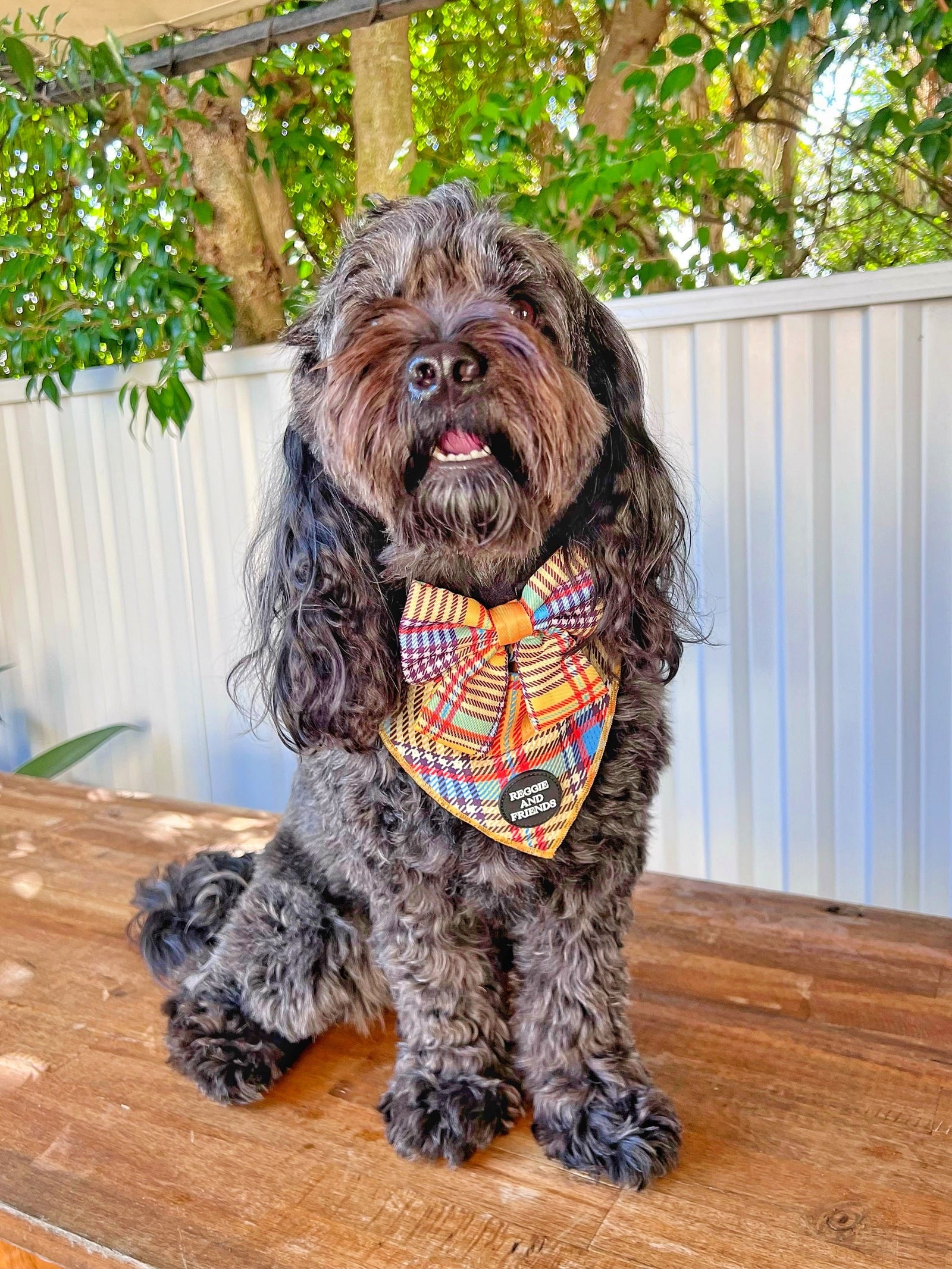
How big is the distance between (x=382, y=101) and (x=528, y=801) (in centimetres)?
204

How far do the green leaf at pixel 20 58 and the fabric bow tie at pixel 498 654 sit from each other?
1427 millimetres

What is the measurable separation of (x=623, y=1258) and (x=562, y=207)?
1761mm

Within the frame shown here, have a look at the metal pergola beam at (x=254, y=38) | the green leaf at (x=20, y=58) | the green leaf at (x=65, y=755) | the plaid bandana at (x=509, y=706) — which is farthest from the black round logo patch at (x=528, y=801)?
the green leaf at (x=65, y=755)

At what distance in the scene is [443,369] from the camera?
0.87 meters

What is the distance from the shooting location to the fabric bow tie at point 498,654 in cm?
102

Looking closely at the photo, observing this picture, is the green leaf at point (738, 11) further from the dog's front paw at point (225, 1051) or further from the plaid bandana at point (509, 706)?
the dog's front paw at point (225, 1051)

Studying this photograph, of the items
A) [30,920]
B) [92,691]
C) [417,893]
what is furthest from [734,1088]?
[92,691]

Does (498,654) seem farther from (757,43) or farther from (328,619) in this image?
(757,43)

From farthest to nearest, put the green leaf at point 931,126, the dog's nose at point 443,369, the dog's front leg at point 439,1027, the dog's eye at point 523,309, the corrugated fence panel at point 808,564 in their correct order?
1. the corrugated fence panel at point 808,564
2. the green leaf at point 931,126
3. the dog's front leg at point 439,1027
4. the dog's eye at point 523,309
5. the dog's nose at point 443,369

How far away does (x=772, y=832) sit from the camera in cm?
205

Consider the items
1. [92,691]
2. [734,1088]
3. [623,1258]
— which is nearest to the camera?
[623,1258]

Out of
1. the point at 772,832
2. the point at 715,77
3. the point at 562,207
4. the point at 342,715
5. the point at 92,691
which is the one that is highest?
the point at 715,77

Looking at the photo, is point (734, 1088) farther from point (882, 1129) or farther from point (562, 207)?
point (562, 207)

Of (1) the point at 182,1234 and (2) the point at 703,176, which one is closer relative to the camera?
(1) the point at 182,1234
